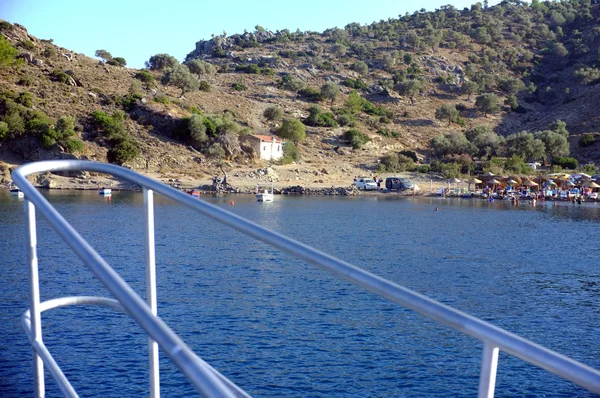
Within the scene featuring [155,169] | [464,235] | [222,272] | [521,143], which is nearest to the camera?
[222,272]

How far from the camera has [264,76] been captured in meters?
104

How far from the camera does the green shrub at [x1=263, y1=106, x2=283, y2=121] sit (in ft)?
262

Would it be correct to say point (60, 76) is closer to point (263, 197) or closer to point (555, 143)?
point (263, 197)

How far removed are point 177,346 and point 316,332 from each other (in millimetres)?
13045

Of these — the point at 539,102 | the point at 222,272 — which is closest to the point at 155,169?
the point at 222,272

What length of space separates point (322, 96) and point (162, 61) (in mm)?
24971

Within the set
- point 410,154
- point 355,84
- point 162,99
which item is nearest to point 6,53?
point 162,99

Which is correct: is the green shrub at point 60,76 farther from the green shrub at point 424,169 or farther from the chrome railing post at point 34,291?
the chrome railing post at point 34,291

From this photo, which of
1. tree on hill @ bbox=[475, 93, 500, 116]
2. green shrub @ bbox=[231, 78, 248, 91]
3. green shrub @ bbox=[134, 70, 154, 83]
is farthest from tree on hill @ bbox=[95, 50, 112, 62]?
tree on hill @ bbox=[475, 93, 500, 116]

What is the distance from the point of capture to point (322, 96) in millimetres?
94688

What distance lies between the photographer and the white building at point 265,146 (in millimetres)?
67875

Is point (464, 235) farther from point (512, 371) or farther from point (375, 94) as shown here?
point (375, 94)

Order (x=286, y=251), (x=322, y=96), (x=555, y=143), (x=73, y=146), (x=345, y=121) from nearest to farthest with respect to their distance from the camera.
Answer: (x=286, y=251) < (x=73, y=146) < (x=555, y=143) < (x=345, y=121) < (x=322, y=96)

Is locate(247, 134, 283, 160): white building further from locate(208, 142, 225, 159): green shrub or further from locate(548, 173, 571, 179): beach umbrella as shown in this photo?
locate(548, 173, 571, 179): beach umbrella
